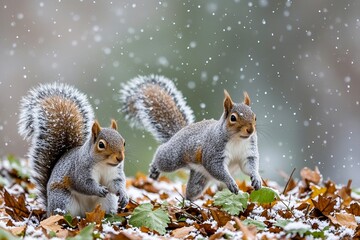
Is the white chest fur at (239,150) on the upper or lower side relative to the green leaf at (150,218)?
upper

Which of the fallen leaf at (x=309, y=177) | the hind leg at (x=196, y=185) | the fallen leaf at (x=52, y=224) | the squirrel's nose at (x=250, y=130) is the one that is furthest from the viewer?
the fallen leaf at (x=309, y=177)

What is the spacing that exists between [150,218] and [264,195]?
0.40 metres

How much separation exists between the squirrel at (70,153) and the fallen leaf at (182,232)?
22 cm

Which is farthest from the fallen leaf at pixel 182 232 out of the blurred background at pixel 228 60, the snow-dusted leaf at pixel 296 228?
the blurred background at pixel 228 60

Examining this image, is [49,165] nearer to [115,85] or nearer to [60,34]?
[115,85]

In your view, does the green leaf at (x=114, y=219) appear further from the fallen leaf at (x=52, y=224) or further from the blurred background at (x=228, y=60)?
the blurred background at (x=228, y=60)

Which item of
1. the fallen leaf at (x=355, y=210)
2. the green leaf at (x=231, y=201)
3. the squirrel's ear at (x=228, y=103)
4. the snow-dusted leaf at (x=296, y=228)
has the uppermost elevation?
the squirrel's ear at (x=228, y=103)

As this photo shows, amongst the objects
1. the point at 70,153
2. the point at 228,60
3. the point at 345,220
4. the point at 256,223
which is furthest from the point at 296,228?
the point at 228,60

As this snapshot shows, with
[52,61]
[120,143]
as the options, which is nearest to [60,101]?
[120,143]

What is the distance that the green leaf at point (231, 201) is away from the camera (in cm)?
209

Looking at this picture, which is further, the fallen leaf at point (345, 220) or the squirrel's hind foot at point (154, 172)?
the squirrel's hind foot at point (154, 172)

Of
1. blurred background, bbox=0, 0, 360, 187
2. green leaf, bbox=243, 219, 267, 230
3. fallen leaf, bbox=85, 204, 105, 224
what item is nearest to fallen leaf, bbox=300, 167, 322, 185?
green leaf, bbox=243, 219, 267, 230

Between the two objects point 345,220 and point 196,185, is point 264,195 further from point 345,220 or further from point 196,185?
point 196,185

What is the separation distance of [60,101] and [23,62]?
4154mm
